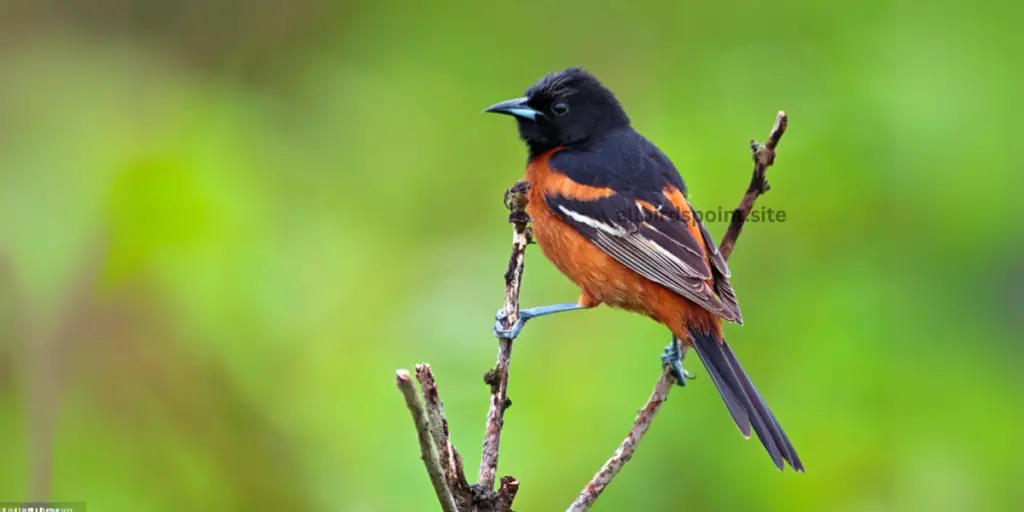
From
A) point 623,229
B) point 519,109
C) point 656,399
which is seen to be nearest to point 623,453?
point 656,399

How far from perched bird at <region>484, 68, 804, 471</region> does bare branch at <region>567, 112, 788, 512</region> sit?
14.4 inches

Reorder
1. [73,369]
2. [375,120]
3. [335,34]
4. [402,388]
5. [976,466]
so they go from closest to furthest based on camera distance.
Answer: [402,388]
[976,466]
[73,369]
[375,120]
[335,34]

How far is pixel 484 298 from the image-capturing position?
4070 mm

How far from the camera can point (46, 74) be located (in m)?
4.41

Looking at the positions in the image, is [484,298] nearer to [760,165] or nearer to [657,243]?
[657,243]

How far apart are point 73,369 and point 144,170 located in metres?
0.74

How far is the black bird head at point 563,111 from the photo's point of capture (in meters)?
4.47

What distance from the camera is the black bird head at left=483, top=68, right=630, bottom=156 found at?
4473 millimetres

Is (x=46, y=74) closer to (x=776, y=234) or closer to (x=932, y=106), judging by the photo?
(x=776, y=234)

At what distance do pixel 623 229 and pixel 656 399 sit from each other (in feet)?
4.69

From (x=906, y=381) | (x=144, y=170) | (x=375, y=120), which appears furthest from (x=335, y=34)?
(x=906, y=381)

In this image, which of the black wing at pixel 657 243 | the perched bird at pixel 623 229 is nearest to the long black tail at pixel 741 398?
the perched bird at pixel 623 229

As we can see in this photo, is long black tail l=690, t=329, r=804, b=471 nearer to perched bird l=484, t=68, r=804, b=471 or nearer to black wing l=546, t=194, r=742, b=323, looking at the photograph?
perched bird l=484, t=68, r=804, b=471

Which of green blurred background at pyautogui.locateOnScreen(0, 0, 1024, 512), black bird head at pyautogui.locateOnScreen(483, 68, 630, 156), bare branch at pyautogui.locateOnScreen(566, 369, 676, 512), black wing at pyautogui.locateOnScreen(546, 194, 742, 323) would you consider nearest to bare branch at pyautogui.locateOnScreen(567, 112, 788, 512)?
bare branch at pyautogui.locateOnScreen(566, 369, 676, 512)
